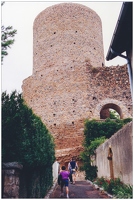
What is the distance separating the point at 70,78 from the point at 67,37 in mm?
4132

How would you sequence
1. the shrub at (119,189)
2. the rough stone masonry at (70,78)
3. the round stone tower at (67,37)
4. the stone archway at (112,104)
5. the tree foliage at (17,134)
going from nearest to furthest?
the tree foliage at (17,134), the shrub at (119,189), the stone archway at (112,104), the rough stone masonry at (70,78), the round stone tower at (67,37)

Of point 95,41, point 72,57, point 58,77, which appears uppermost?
point 95,41

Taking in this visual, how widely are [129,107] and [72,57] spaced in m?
6.60

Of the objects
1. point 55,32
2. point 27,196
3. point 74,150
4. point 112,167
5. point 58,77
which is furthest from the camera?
point 55,32

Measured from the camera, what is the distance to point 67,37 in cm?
2330

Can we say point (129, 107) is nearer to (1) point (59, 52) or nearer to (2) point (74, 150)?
(2) point (74, 150)

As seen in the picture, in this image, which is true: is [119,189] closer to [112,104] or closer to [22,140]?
[22,140]

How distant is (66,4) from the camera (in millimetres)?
24844

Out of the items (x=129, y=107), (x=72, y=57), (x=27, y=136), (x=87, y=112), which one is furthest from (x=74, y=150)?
(x=27, y=136)

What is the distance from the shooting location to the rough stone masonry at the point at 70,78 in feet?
68.0

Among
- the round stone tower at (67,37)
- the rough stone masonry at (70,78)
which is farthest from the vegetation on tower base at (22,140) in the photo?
the round stone tower at (67,37)

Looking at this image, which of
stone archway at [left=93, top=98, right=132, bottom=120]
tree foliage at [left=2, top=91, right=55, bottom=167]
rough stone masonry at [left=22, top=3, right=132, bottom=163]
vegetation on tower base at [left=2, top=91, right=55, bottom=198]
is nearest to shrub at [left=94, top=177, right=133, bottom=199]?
vegetation on tower base at [left=2, top=91, right=55, bottom=198]

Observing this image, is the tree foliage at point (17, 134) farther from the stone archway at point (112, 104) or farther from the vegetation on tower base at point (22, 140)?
the stone archway at point (112, 104)

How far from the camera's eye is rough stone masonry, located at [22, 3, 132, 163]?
20.7m
